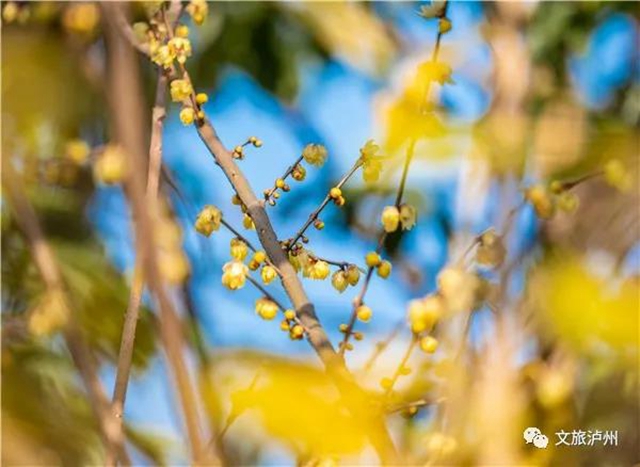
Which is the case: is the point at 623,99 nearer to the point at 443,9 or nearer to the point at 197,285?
the point at 197,285

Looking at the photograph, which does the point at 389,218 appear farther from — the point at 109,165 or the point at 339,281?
the point at 109,165

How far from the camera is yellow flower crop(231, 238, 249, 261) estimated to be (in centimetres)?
87

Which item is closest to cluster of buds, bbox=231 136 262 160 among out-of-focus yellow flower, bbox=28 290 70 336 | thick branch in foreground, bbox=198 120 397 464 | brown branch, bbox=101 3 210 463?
thick branch in foreground, bbox=198 120 397 464

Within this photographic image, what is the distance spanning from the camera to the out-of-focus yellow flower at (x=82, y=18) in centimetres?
151

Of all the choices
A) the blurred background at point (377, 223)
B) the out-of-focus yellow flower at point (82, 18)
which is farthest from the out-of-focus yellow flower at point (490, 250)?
the out-of-focus yellow flower at point (82, 18)

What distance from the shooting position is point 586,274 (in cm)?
99

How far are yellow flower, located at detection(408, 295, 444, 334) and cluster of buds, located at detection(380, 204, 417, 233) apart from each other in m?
0.08

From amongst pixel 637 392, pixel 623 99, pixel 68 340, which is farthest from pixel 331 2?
pixel 68 340

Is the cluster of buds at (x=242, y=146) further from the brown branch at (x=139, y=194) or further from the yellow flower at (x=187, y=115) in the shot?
the brown branch at (x=139, y=194)

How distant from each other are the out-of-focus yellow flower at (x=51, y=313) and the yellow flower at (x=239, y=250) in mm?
150

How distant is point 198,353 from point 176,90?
0.96 ft

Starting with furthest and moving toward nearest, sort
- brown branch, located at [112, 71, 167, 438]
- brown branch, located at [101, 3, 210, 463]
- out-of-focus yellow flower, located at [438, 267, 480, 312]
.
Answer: out-of-focus yellow flower, located at [438, 267, 480, 312]
brown branch, located at [112, 71, 167, 438]
brown branch, located at [101, 3, 210, 463]

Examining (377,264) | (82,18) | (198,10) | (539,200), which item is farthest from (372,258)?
(82,18)

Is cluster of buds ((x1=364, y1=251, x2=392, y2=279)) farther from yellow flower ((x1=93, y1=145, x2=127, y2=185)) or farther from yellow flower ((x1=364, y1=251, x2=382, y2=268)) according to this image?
yellow flower ((x1=93, y1=145, x2=127, y2=185))
